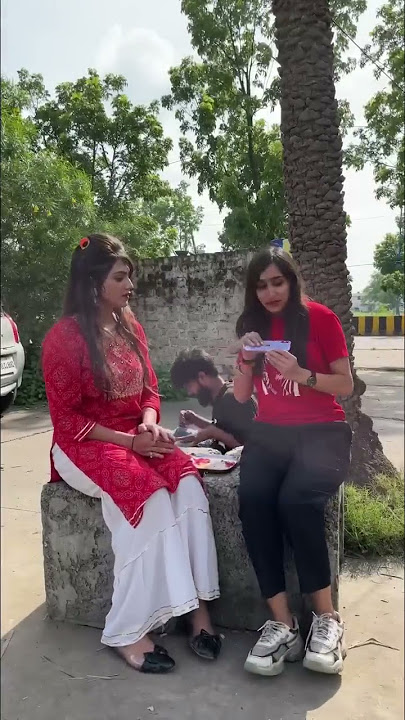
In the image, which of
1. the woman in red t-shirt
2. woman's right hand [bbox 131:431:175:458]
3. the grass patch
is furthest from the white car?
the woman in red t-shirt

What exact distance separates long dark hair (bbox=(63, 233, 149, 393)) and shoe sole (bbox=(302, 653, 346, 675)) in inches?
39.7

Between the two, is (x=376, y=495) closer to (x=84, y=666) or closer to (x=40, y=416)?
(x=84, y=666)

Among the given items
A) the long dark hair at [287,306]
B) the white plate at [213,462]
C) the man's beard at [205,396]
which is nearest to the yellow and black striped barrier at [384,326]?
the man's beard at [205,396]

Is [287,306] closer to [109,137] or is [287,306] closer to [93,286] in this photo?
[93,286]

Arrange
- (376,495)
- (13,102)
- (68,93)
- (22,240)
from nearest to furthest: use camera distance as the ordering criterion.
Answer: (68,93) → (376,495) → (13,102) → (22,240)

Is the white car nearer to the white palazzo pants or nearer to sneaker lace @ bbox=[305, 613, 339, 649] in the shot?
the white palazzo pants

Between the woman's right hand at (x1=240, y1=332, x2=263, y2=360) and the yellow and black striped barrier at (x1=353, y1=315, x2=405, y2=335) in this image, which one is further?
the yellow and black striped barrier at (x1=353, y1=315, x2=405, y2=335)

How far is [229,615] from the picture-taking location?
6.72 feet

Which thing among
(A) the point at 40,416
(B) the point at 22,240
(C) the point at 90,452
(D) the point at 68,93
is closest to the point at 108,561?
(C) the point at 90,452

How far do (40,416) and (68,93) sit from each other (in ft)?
9.57

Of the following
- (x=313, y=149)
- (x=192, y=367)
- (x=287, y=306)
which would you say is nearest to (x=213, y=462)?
(x=287, y=306)

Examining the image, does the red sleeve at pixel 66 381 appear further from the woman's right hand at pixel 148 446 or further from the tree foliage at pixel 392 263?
the tree foliage at pixel 392 263

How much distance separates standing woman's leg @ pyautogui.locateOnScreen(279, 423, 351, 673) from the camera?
5.88ft

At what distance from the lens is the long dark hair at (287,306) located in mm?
1929
